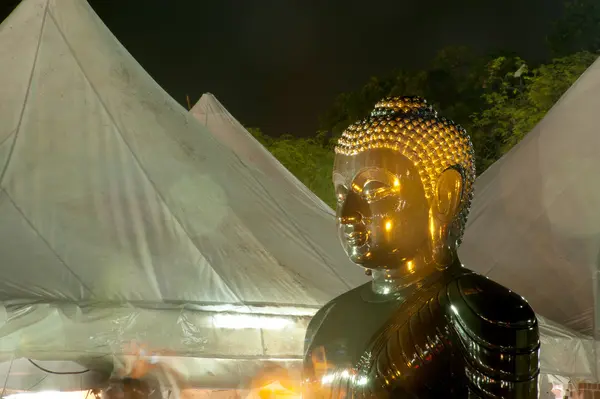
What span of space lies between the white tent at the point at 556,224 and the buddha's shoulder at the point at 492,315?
2.88m

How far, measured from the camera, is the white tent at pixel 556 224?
4516mm

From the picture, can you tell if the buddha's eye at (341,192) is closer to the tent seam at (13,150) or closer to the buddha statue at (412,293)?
the buddha statue at (412,293)

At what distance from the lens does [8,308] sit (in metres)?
3.34

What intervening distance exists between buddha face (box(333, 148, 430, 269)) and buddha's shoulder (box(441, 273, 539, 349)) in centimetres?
23

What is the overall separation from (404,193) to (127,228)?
97.8 inches

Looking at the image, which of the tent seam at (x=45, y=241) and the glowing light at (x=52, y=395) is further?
the glowing light at (x=52, y=395)

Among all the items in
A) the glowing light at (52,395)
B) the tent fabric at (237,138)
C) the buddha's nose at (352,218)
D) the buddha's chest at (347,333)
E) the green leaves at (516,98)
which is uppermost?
the green leaves at (516,98)

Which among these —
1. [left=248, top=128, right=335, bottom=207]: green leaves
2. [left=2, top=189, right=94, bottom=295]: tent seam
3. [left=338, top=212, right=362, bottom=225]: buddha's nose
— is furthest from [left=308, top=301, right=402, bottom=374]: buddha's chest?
[left=248, top=128, right=335, bottom=207]: green leaves

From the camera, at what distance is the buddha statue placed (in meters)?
1.63

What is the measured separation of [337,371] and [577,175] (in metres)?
3.64

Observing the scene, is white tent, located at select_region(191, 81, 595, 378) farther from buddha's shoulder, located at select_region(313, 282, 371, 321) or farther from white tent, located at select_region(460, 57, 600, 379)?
buddha's shoulder, located at select_region(313, 282, 371, 321)

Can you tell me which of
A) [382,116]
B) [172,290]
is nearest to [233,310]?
[172,290]

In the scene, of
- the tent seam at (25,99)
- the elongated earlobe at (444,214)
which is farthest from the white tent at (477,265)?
the elongated earlobe at (444,214)

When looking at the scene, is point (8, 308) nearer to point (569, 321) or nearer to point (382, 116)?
point (382, 116)
